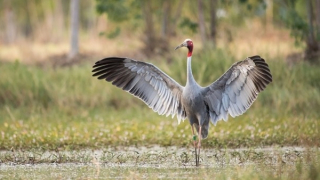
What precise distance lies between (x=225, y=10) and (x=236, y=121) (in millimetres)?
11094

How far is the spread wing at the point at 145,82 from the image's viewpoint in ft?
34.6

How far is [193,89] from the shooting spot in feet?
33.4

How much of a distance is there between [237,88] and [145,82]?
1.53 metres

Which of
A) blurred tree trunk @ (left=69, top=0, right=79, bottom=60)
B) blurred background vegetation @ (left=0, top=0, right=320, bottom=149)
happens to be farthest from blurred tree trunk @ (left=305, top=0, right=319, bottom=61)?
blurred tree trunk @ (left=69, top=0, right=79, bottom=60)

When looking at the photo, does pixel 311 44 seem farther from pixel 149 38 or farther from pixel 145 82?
pixel 145 82

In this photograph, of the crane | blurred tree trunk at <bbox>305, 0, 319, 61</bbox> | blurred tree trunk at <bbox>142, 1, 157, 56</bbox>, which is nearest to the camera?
the crane

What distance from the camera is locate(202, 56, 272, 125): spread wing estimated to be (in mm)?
10180

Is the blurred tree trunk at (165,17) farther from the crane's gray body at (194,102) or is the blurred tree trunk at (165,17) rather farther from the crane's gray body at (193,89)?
the crane's gray body at (194,102)

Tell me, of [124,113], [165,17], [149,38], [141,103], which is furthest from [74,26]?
[124,113]

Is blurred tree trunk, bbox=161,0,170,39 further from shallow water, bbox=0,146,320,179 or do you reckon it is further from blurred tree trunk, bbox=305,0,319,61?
shallow water, bbox=0,146,320,179

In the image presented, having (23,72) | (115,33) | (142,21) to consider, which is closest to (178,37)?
(142,21)

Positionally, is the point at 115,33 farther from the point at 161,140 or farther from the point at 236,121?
the point at 161,140

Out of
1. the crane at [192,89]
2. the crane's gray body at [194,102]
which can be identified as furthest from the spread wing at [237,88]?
the crane's gray body at [194,102]

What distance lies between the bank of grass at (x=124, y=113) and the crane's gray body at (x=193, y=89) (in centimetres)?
86
